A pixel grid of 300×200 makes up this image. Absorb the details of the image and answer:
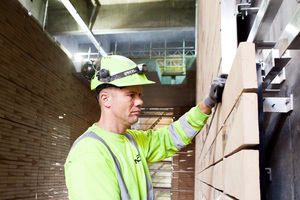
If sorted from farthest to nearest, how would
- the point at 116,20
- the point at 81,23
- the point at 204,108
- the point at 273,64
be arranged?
the point at 116,20, the point at 81,23, the point at 204,108, the point at 273,64

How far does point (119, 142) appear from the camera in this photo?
222cm

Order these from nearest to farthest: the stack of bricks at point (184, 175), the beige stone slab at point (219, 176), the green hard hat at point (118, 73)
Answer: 1. the beige stone slab at point (219, 176)
2. the green hard hat at point (118, 73)
3. the stack of bricks at point (184, 175)

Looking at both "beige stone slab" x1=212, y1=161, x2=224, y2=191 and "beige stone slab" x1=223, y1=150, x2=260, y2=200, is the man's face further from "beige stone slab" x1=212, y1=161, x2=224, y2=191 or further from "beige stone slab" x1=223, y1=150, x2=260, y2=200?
"beige stone slab" x1=223, y1=150, x2=260, y2=200

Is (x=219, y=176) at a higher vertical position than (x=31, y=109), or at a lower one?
lower

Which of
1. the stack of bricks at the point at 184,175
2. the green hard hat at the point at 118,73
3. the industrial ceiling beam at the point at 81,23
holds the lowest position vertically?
the stack of bricks at the point at 184,175

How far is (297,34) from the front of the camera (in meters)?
0.96

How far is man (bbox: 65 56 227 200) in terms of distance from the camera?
69.7 inches

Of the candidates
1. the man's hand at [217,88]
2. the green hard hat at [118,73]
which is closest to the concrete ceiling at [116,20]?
the green hard hat at [118,73]

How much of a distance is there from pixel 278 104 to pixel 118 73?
1140 mm

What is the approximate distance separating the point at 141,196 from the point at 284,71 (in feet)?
4.12

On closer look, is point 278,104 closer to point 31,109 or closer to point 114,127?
point 114,127

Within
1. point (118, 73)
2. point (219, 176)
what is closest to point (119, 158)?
point (118, 73)

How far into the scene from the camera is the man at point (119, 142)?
5.81ft

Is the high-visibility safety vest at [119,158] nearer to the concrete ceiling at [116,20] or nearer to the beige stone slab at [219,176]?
the beige stone slab at [219,176]
